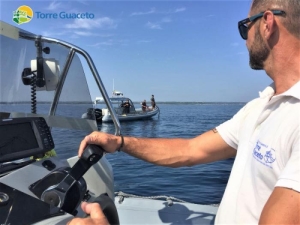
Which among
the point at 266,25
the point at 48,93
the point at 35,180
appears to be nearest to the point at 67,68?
the point at 48,93

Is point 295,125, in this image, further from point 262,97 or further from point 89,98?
point 89,98

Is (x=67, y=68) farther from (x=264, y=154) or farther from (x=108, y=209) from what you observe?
(x=264, y=154)

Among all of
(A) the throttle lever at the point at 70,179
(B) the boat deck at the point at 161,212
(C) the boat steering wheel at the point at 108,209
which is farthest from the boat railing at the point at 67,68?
(C) the boat steering wheel at the point at 108,209

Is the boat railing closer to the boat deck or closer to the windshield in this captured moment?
the windshield

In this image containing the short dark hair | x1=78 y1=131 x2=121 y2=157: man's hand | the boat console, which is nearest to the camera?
the boat console

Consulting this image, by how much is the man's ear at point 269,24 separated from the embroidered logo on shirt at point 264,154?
19.9 inches

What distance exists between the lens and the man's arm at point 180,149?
6.70 feet

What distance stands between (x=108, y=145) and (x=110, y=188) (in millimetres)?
368

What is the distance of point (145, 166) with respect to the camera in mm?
8609

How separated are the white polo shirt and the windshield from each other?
1109 mm

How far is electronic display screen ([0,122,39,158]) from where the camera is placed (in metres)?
1.45

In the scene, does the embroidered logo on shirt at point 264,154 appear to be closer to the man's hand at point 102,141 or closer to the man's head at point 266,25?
the man's head at point 266,25

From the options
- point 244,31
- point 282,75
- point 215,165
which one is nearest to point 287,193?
point 282,75

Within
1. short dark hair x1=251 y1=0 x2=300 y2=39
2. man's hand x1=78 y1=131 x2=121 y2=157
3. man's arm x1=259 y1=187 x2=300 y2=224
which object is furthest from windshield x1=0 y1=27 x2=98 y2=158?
short dark hair x1=251 y1=0 x2=300 y2=39
